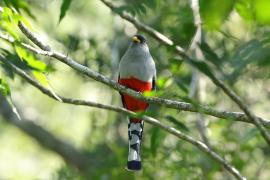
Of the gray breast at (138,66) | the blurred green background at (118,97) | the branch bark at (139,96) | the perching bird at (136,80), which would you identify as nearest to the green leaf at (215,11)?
the blurred green background at (118,97)

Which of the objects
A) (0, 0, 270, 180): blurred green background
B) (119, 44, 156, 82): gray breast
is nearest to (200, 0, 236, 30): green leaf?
(0, 0, 270, 180): blurred green background

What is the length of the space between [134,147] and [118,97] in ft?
9.67

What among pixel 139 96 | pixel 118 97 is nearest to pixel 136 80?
pixel 139 96

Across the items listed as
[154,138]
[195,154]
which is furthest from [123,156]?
[154,138]

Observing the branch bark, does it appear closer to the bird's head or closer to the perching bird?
the perching bird

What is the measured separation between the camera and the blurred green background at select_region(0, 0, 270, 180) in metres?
3.91

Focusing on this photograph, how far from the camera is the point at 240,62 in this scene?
208cm

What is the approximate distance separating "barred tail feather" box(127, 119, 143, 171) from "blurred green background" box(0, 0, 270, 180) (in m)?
0.23

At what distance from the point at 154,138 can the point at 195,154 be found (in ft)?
7.16

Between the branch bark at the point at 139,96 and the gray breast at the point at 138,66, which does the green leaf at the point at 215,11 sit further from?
the gray breast at the point at 138,66

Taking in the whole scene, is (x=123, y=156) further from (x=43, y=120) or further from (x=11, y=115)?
(x=43, y=120)

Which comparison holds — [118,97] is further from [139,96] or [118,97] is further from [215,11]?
[215,11]

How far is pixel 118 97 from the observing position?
830 centimetres

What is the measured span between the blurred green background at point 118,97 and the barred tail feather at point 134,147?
0.23 m
